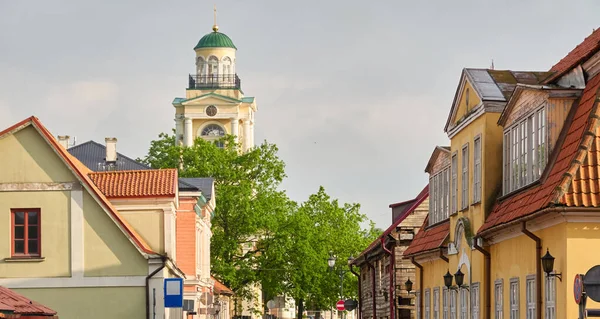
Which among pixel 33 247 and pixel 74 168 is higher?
pixel 74 168

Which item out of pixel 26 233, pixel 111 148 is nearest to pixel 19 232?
pixel 26 233

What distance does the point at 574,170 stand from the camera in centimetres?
1883

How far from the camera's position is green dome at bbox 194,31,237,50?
14062 cm

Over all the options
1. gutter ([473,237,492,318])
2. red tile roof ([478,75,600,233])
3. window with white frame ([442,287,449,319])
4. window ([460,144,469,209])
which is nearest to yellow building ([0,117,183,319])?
window with white frame ([442,287,449,319])

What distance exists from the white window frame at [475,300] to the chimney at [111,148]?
113ft

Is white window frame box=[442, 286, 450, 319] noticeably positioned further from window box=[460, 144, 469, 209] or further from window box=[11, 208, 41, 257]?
window box=[11, 208, 41, 257]

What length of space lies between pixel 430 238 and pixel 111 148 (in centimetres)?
2973

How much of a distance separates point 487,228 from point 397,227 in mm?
18994

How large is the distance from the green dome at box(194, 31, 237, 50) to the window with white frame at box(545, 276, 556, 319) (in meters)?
122

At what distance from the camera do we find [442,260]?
31281mm

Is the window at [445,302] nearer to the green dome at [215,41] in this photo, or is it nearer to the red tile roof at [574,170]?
the red tile roof at [574,170]

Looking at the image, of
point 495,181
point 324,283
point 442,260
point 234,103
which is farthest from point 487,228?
point 234,103

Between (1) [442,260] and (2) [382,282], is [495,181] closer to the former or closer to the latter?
(1) [442,260]

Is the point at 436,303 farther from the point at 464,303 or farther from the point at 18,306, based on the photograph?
the point at 18,306
